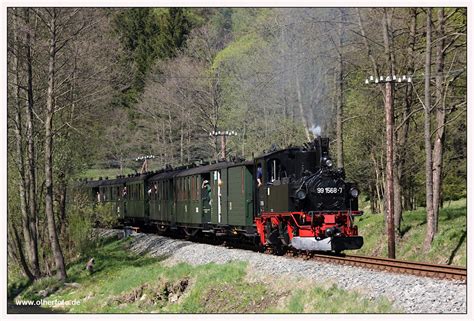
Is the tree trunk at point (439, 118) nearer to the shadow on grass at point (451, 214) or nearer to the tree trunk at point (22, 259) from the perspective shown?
the shadow on grass at point (451, 214)

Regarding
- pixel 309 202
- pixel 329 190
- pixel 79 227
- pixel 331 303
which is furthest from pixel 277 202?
pixel 79 227

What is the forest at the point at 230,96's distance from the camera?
2906 centimetres

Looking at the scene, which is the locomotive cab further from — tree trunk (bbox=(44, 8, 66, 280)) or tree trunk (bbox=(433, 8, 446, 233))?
tree trunk (bbox=(433, 8, 446, 233))

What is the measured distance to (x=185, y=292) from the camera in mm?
22688

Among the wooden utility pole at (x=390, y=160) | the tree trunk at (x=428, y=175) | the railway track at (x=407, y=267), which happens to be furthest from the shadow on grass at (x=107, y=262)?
the tree trunk at (x=428, y=175)

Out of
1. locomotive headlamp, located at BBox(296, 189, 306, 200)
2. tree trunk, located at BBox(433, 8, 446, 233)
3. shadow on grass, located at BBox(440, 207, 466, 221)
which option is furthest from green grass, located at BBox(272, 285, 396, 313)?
shadow on grass, located at BBox(440, 207, 466, 221)

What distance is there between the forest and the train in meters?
2.02

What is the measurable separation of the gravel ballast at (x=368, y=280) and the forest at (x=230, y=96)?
16.5 feet

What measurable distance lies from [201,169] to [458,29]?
38.1ft

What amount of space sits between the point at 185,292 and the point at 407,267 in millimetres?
6325

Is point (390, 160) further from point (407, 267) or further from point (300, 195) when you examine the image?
point (407, 267)
